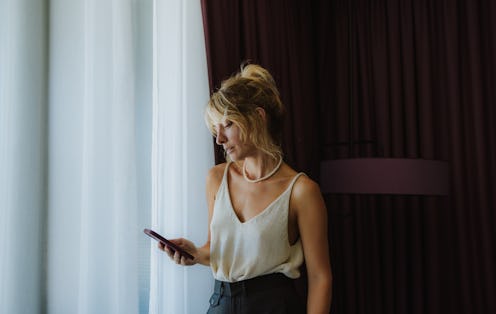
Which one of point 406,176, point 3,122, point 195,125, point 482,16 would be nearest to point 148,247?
point 195,125

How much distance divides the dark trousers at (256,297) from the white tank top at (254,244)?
0.07ft

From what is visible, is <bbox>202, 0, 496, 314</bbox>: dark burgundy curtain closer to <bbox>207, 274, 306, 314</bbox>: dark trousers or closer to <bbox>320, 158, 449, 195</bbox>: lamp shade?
<bbox>320, 158, 449, 195</bbox>: lamp shade

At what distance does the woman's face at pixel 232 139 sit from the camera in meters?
1.14

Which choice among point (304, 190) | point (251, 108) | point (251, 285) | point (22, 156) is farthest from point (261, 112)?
point (22, 156)

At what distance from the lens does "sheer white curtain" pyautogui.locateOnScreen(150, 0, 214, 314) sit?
142 centimetres

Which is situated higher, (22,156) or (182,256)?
(22,156)

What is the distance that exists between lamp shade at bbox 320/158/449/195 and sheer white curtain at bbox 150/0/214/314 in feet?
1.89

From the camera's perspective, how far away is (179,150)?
1.48 m

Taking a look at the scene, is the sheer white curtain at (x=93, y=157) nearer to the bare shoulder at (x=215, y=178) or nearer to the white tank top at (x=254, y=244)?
the bare shoulder at (x=215, y=178)

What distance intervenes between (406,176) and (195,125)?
2.69ft

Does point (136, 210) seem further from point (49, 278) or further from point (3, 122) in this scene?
point (3, 122)

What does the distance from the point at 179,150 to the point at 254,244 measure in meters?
0.50

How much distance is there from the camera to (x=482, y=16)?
2.02 metres

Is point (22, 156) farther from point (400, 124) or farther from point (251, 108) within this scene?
point (400, 124)
